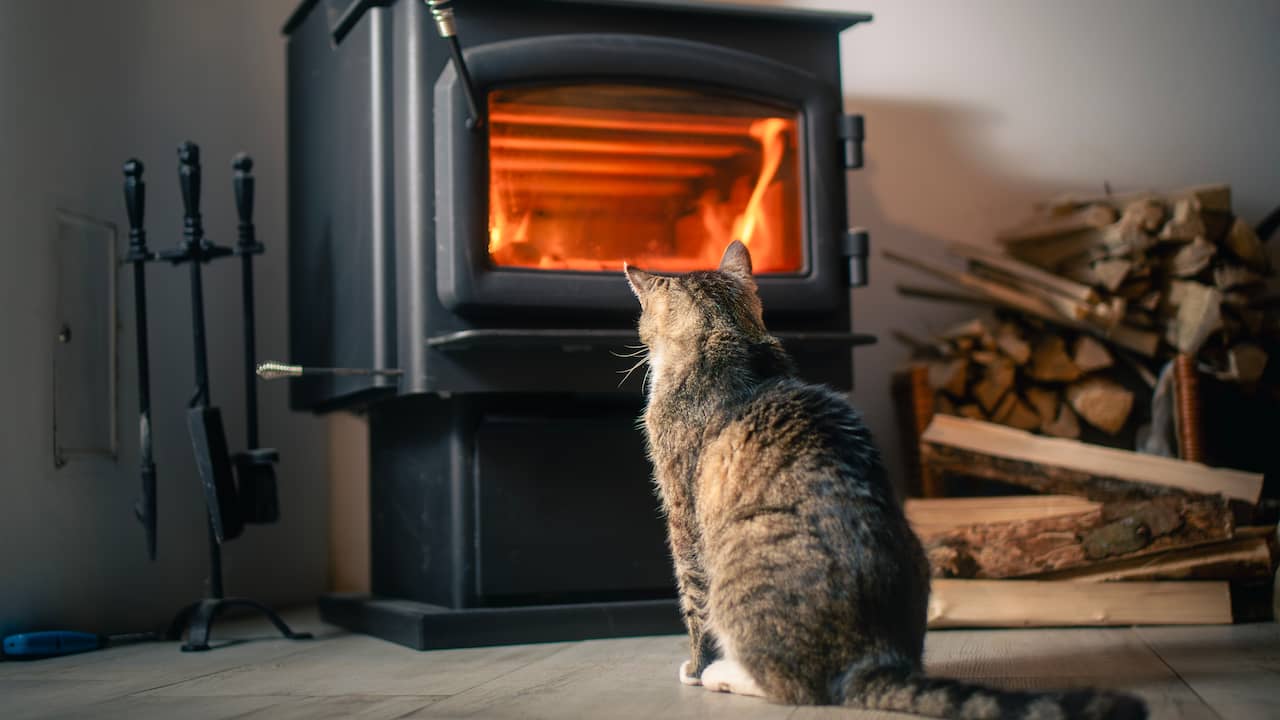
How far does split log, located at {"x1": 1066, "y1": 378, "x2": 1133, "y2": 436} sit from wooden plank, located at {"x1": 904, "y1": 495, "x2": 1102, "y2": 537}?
0.36 meters

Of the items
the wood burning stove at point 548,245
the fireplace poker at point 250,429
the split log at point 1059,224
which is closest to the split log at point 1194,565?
the wood burning stove at point 548,245

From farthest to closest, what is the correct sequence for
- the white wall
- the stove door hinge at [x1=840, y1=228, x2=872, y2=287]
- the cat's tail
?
the white wall < the stove door hinge at [x1=840, y1=228, x2=872, y2=287] < the cat's tail

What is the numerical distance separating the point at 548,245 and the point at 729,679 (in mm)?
970

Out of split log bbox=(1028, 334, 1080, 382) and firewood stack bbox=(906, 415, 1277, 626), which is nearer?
firewood stack bbox=(906, 415, 1277, 626)

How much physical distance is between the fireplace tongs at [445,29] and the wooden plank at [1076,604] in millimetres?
1226

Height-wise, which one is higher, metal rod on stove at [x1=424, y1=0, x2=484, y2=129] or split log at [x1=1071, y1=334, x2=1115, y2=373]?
metal rod on stove at [x1=424, y1=0, x2=484, y2=129]

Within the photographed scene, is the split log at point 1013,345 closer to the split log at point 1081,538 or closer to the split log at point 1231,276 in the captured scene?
the split log at point 1231,276

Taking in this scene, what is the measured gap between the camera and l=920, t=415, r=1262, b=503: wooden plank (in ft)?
7.66

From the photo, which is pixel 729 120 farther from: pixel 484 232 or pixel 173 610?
pixel 173 610

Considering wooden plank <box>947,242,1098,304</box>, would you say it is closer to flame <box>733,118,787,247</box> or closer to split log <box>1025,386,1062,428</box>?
split log <box>1025,386,1062,428</box>

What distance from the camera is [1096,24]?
128 inches

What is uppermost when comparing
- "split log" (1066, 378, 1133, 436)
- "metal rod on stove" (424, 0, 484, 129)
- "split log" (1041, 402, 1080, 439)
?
"metal rod on stove" (424, 0, 484, 129)

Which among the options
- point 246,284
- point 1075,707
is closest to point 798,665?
point 1075,707

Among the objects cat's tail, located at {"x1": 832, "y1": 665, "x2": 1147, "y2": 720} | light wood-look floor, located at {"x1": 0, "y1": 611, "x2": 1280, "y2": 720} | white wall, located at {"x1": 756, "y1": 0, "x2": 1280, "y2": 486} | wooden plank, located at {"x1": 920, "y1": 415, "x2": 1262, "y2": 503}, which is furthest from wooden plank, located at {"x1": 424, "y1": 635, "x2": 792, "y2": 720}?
white wall, located at {"x1": 756, "y1": 0, "x2": 1280, "y2": 486}
